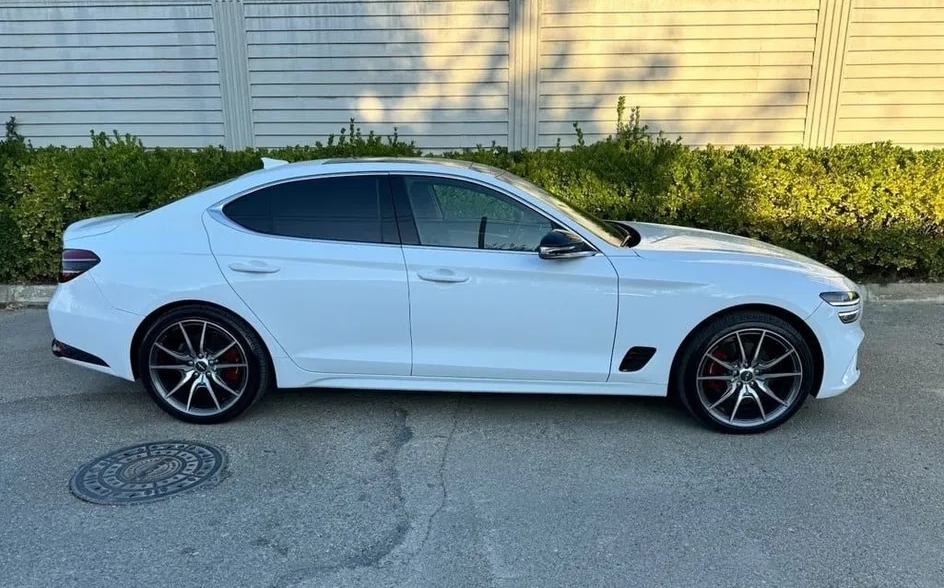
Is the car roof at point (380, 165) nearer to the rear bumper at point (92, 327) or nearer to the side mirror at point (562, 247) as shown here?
the side mirror at point (562, 247)

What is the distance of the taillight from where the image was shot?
3.96 m

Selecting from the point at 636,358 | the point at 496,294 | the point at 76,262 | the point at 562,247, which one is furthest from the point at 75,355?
the point at 636,358

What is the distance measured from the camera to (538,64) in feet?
26.5

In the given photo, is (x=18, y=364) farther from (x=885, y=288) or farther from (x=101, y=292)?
(x=885, y=288)

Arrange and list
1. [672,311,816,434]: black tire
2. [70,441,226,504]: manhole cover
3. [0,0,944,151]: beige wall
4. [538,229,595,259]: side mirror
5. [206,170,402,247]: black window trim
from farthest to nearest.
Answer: [0,0,944,151]: beige wall → [206,170,402,247]: black window trim → [672,311,816,434]: black tire → [538,229,595,259]: side mirror → [70,441,226,504]: manhole cover

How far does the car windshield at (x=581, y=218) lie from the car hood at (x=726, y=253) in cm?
13

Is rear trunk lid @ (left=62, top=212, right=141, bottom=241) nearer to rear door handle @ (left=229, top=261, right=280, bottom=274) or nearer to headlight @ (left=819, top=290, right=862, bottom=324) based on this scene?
rear door handle @ (left=229, top=261, right=280, bottom=274)

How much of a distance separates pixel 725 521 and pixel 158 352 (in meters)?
3.27

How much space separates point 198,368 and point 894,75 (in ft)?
27.0

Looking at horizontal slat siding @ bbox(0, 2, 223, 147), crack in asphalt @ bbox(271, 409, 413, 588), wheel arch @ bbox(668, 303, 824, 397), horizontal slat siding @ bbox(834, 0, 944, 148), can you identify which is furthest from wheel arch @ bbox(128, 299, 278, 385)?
horizontal slat siding @ bbox(834, 0, 944, 148)

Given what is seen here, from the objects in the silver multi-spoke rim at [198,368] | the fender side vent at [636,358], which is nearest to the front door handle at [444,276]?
the fender side vent at [636,358]

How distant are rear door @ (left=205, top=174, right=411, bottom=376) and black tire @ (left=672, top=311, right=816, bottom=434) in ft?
5.43

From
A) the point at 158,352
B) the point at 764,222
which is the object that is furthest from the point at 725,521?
the point at 764,222

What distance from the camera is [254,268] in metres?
3.86
